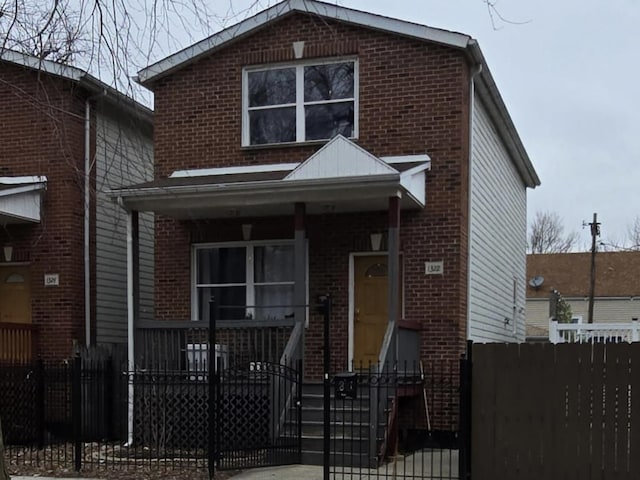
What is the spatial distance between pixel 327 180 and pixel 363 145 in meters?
2.03

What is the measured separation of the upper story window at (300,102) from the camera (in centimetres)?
1284

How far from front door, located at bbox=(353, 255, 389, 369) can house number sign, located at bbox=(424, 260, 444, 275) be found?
0.72 metres

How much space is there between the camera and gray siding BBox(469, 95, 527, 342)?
1312 centimetres

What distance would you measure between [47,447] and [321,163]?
6.29 meters

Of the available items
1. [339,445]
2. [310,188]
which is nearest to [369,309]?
[310,188]

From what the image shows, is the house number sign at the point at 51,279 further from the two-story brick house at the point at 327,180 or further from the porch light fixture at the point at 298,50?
the porch light fixture at the point at 298,50

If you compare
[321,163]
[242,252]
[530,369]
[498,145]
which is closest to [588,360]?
[530,369]

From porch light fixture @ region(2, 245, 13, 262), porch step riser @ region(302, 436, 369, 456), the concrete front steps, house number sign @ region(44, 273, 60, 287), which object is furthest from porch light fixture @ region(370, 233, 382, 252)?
porch light fixture @ region(2, 245, 13, 262)

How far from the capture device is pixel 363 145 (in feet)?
41.1

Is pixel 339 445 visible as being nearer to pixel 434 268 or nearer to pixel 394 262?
pixel 394 262

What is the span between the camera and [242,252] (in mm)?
13266

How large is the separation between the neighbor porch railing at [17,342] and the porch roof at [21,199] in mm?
1849

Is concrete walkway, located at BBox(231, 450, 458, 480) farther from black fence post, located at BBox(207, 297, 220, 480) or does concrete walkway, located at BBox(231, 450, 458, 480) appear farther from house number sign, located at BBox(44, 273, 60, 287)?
house number sign, located at BBox(44, 273, 60, 287)

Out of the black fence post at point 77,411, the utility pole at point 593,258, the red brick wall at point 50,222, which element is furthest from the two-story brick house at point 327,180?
the utility pole at point 593,258
